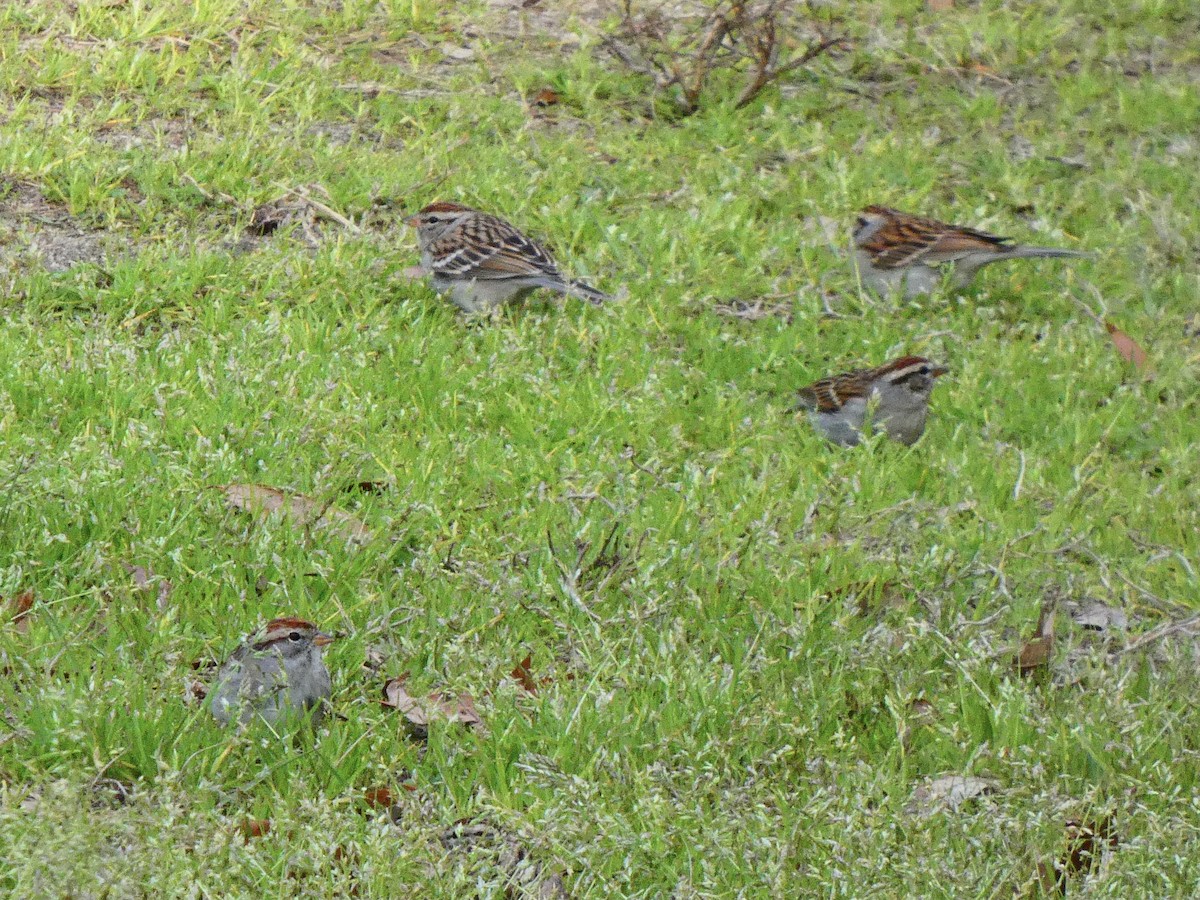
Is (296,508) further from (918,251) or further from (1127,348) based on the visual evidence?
(1127,348)

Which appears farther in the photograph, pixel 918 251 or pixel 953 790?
pixel 918 251

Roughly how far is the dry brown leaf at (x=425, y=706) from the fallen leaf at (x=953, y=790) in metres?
1.31

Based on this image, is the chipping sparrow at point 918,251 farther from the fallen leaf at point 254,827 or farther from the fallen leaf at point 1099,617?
the fallen leaf at point 254,827

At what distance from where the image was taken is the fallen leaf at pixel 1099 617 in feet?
19.2

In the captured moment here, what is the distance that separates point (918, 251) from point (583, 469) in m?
3.03

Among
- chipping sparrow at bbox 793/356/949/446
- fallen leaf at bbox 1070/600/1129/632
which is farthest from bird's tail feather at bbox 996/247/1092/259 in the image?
fallen leaf at bbox 1070/600/1129/632

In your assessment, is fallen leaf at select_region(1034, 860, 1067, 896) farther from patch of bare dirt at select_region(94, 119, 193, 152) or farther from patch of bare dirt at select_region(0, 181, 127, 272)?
patch of bare dirt at select_region(94, 119, 193, 152)

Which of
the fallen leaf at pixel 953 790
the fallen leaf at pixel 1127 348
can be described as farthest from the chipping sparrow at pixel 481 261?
the fallen leaf at pixel 953 790

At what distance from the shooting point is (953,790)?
447cm

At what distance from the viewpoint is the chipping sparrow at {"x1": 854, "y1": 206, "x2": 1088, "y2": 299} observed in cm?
848

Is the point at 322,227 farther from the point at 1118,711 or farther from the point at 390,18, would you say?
the point at 1118,711

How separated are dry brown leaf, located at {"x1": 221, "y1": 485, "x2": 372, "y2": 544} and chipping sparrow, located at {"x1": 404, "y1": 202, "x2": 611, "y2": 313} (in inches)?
86.6

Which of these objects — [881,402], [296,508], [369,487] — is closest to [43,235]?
[369,487]

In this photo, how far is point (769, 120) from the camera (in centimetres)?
1040
